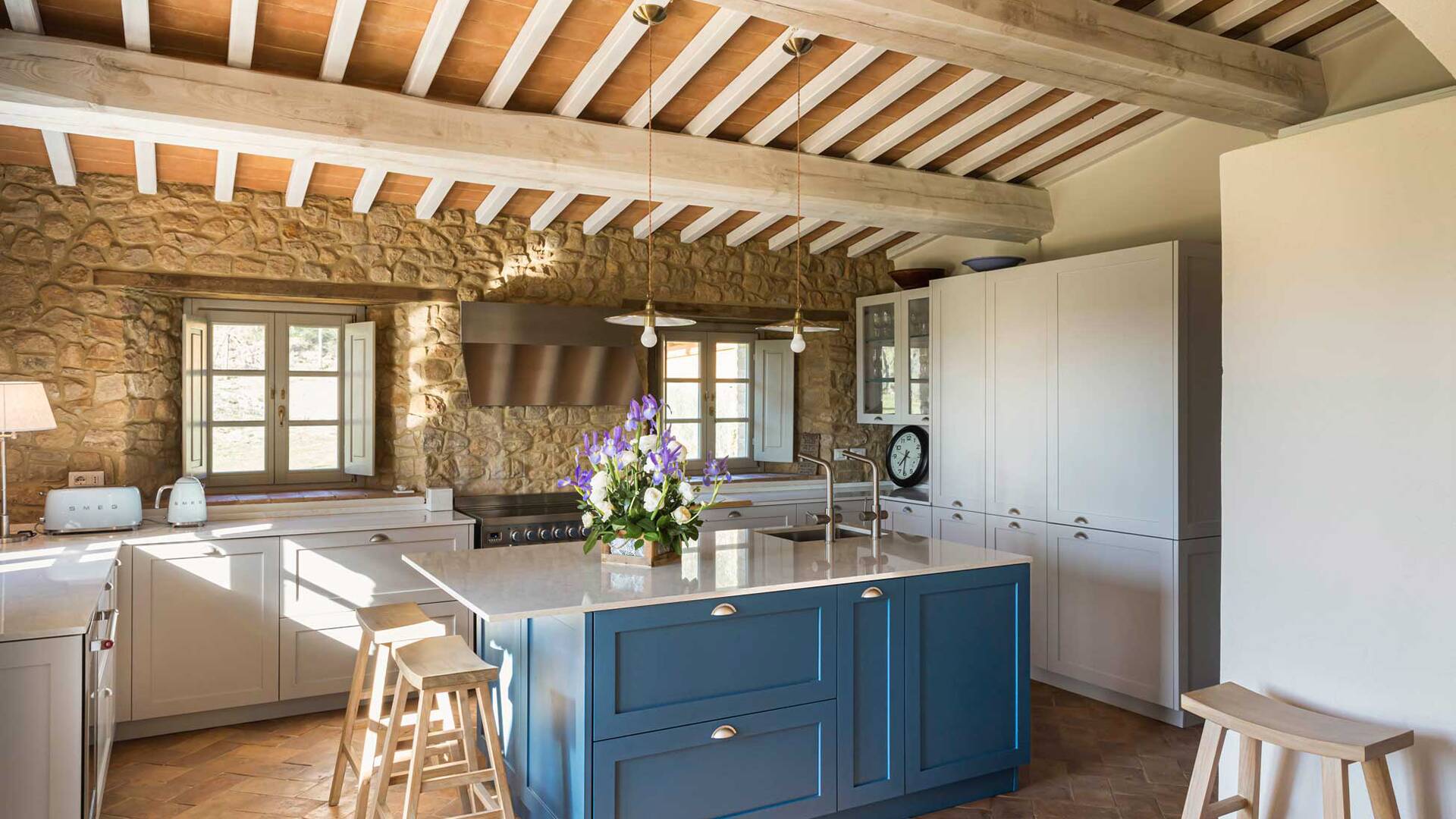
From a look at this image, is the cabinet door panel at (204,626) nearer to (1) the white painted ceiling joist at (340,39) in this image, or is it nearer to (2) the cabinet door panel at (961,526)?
(1) the white painted ceiling joist at (340,39)

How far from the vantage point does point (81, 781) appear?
262cm

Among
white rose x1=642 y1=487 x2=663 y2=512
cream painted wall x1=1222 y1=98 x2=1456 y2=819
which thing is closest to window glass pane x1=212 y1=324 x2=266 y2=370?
white rose x1=642 y1=487 x2=663 y2=512

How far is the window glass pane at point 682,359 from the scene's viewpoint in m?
6.12

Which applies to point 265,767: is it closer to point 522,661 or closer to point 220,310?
point 522,661

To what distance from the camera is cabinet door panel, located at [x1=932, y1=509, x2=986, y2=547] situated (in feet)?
17.8

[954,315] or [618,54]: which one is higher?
[618,54]

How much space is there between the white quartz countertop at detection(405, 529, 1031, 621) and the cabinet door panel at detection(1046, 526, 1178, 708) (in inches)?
48.4

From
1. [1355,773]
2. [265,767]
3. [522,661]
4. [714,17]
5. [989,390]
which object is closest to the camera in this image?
[1355,773]

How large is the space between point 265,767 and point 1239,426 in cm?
392

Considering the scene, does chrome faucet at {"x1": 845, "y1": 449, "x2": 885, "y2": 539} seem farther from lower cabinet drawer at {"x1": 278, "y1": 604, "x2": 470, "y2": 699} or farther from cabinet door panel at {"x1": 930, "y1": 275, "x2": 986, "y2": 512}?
lower cabinet drawer at {"x1": 278, "y1": 604, "x2": 470, "y2": 699}

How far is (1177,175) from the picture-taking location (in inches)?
193

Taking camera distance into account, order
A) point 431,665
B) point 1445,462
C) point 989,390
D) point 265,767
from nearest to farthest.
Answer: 1. point 1445,462
2. point 431,665
3. point 265,767
4. point 989,390

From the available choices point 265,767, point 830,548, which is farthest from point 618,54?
point 265,767

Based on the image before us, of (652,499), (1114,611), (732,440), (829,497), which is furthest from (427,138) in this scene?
(1114,611)
